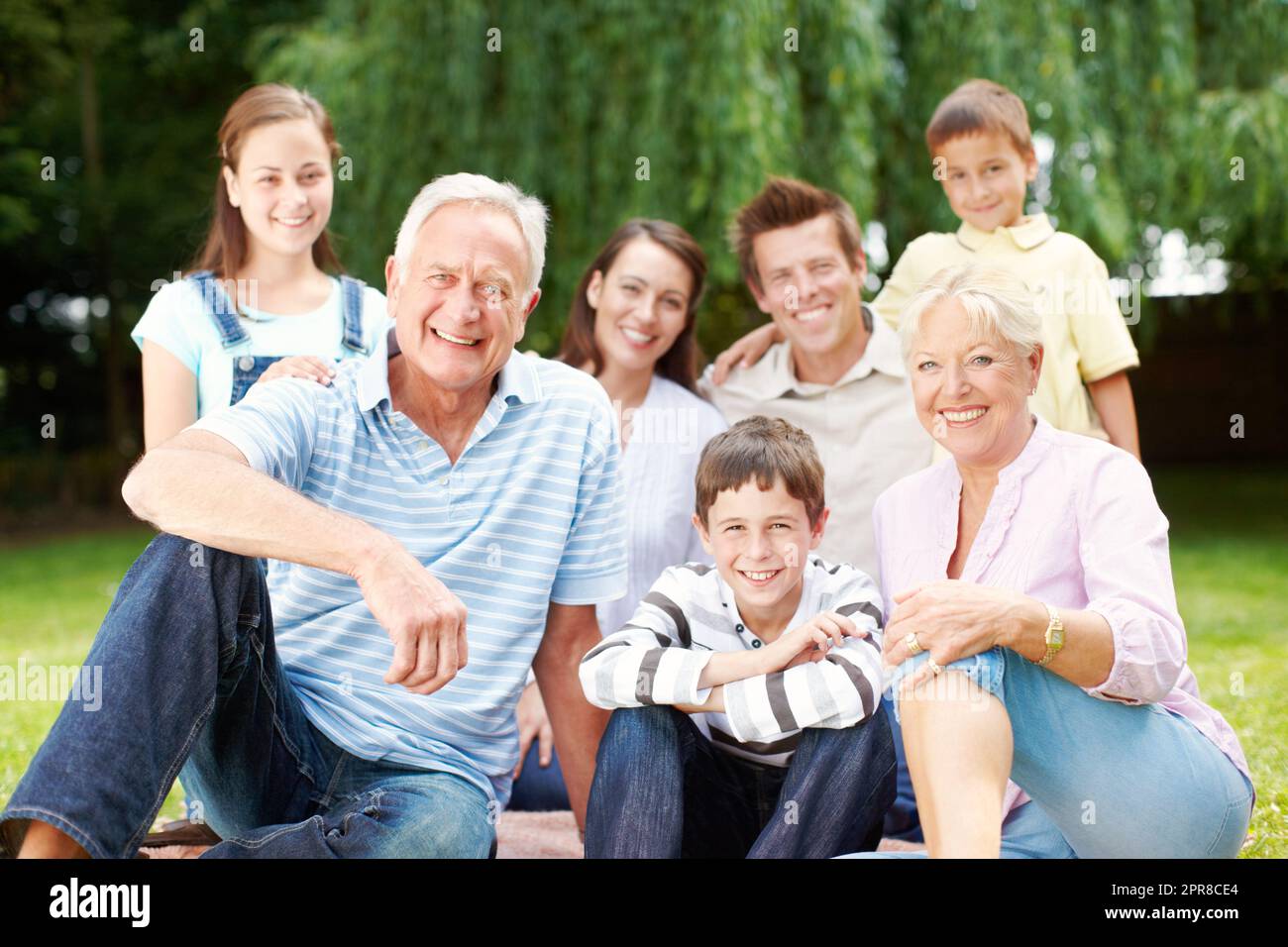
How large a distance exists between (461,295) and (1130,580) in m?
1.15

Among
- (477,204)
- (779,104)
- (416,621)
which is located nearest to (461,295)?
(477,204)

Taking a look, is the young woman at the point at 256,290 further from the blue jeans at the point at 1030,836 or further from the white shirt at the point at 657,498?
the blue jeans at the point at 1030,836

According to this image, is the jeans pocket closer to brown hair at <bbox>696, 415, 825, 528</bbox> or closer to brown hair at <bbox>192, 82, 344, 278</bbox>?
brown hair at <bbox>192, 82, 344, 278</bbox>

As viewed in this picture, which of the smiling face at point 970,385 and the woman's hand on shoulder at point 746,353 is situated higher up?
the woman's hand on shoulder at point 746,353

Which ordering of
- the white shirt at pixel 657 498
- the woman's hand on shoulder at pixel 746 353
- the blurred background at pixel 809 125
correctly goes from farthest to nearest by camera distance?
the blurred background at pixel 809 125 < the woman's hand on shoulder at pixel 746 353 < the white shirt at pixel 657 498

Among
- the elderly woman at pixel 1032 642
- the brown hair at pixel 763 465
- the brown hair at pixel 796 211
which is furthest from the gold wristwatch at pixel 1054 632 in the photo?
the brown hair at pixel 796 211

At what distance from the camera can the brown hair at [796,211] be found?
2.99 metres

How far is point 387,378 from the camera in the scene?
2.18 meters

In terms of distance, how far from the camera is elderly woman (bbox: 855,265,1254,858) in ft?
5.75

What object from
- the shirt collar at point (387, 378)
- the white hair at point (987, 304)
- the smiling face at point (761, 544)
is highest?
the white hair at point (987, 304)

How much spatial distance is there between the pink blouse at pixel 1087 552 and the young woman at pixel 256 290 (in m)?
1.40

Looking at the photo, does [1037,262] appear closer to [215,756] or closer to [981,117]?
[981,117]
